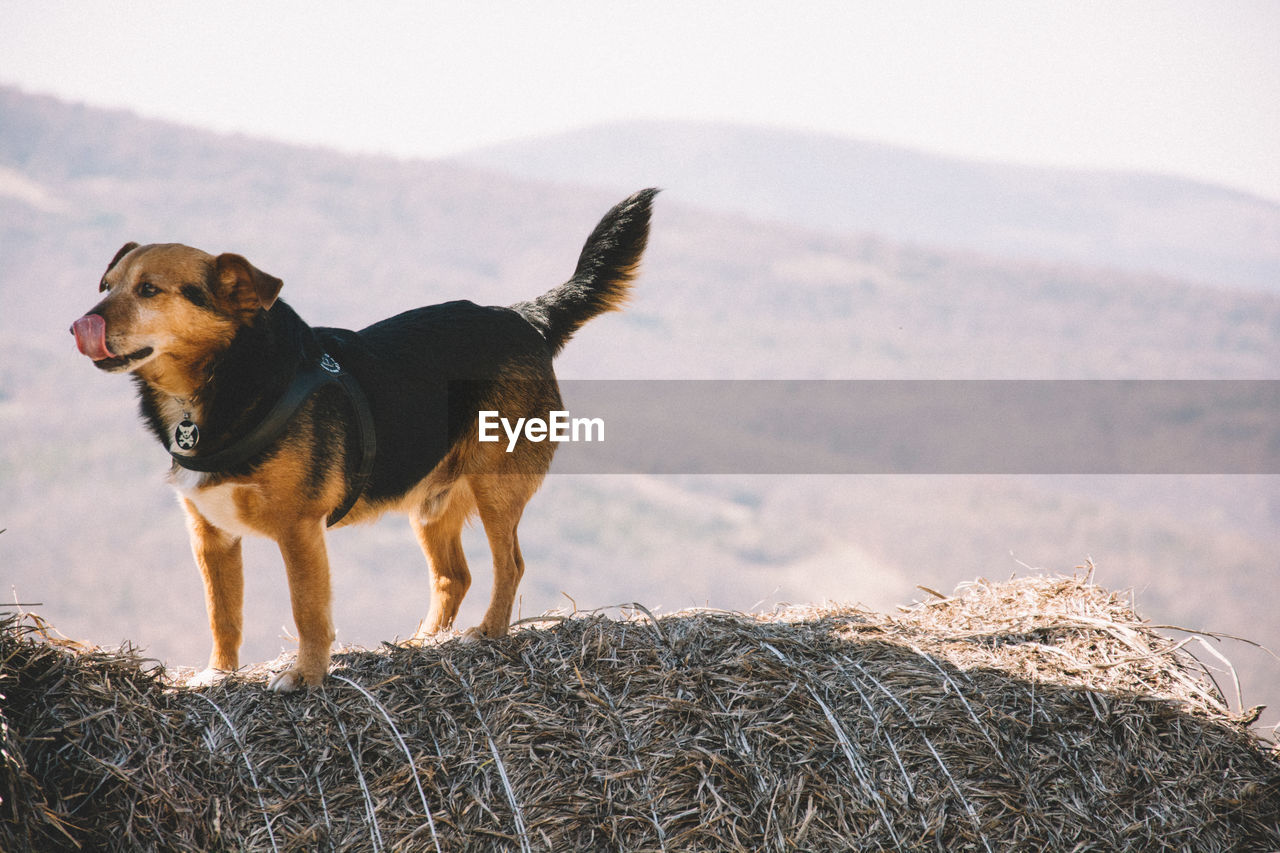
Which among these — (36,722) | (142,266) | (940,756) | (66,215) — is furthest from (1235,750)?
(66,215)

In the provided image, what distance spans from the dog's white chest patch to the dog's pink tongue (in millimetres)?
575

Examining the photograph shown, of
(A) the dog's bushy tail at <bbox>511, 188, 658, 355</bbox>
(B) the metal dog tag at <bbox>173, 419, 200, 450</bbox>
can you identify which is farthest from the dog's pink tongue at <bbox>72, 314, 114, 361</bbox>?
(A) the dog's bushy tail at <bbox>511, 188, 658, 355</bbox>

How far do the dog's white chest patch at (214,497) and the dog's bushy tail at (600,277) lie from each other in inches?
61.4

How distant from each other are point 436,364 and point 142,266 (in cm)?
118

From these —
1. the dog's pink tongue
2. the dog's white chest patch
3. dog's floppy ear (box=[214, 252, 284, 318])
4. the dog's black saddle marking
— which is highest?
dog's floppy ear (box=[214, 252, 284, 318])

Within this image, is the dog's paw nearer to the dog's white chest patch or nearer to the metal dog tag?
the dog's white chest patch

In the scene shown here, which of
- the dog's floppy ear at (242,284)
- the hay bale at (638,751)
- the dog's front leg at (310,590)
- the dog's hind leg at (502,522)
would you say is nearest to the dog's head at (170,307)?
the dog's floppy ear at (242,284)

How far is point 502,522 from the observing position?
13.9ft

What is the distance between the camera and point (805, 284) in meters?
44.9

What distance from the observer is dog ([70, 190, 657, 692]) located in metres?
3.31

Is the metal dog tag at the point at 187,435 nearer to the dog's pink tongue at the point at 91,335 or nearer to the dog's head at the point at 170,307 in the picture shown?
the dog's head at the point at 170,307

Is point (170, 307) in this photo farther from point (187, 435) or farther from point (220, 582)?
point (220, 582)

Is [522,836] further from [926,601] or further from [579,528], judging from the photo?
[579,528]

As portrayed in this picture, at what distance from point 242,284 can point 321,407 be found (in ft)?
1.71
